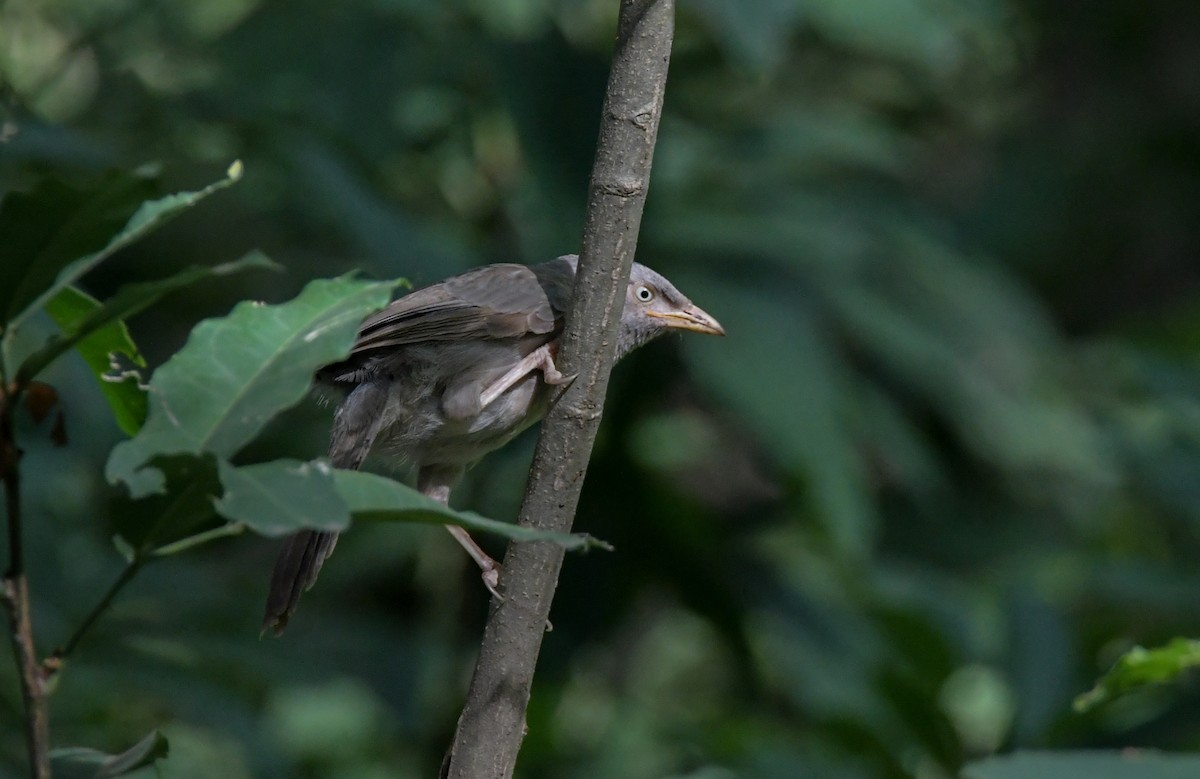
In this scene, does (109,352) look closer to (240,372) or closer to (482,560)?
(240,372)

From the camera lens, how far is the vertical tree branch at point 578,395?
229cm

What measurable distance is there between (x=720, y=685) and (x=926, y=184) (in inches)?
144

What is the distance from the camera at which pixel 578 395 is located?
7.77 feet

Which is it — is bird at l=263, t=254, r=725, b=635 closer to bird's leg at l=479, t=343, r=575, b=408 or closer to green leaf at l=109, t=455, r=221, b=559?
bird's leg at l=479, t=343, r=575, b=408

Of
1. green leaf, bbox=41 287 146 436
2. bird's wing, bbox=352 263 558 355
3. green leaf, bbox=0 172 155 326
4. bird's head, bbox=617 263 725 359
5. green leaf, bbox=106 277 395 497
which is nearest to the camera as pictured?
green leaf, bbox=0 172 155 326

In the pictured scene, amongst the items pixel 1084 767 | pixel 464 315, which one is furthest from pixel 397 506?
pixel 464 315

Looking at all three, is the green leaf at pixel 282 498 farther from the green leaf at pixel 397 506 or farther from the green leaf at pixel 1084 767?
the green leaf at pixel 1084 767

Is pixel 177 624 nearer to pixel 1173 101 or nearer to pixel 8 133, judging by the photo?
pixel 8 133

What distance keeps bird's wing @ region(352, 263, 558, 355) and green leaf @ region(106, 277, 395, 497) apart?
74.5 inches

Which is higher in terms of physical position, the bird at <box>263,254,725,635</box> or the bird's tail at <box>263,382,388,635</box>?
the bird at <box>263,254,725,635</box>

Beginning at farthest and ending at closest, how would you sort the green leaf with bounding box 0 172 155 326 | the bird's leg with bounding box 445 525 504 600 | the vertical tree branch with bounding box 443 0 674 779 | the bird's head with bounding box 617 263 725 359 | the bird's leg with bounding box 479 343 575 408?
the bird's head with bounding box 617 263 725 359 → the bird's leg with bounding box 479 343 575 408 → the bird's leg with bounding box 445 525 504 600 → the vertical tree branch with bounding box 443 0 674 779 → the green leaf with bounding box 0 172 155 326

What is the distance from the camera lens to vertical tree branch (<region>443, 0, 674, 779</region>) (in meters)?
2.29

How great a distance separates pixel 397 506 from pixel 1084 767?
0.99m

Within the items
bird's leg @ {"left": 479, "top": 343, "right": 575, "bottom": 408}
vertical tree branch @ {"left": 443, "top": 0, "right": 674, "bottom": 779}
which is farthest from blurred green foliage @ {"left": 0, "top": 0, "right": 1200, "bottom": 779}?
vertical tree branch @ {"left": 443, "top": 0, "right": 674, "bottom": 779}
